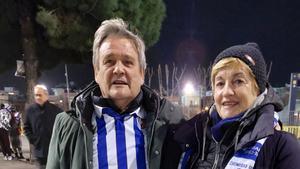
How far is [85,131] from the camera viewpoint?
1868mm

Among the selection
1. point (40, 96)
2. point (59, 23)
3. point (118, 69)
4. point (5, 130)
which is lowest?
point (5, 130)

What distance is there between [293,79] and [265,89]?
35.6ft

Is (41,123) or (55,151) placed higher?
(55,151)

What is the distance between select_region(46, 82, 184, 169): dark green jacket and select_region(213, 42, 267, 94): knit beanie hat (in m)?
0.42

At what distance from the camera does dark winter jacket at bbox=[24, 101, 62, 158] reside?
230 inches

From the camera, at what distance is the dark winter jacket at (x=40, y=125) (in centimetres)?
585

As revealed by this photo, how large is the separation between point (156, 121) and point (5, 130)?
838 centimetres

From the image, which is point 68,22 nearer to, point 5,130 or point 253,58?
point 5,130

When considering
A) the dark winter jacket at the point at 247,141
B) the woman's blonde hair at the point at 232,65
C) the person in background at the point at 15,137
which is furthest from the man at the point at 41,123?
the woman's blonde hair at the point at 232,65

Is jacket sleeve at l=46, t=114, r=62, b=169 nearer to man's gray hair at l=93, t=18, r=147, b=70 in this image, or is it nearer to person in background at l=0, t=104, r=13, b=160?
Answer: man's gray hair at l=93, t=18, r=147, b=70

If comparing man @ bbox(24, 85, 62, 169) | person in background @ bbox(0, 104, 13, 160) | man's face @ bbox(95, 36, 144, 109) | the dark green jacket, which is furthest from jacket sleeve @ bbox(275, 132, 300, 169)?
person in background @ bbox(0, 104, 13, 160)

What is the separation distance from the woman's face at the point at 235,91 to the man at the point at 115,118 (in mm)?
355

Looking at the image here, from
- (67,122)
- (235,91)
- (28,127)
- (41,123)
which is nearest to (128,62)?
(67,122)

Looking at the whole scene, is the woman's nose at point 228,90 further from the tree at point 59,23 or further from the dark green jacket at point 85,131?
the tree at point 59,23
